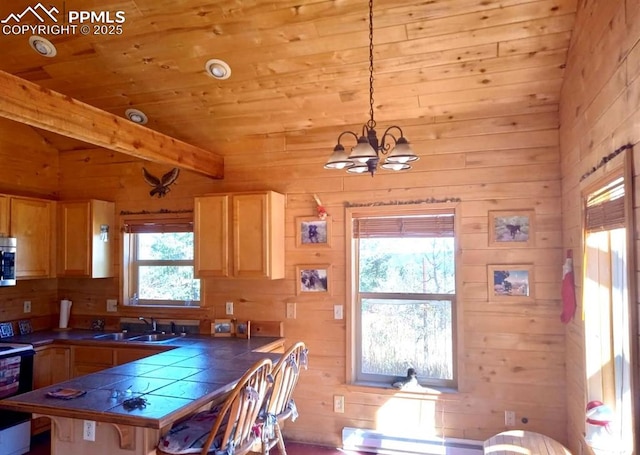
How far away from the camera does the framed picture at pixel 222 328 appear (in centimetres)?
391

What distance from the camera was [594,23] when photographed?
2.24m

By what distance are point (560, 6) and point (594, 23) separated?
32 cm

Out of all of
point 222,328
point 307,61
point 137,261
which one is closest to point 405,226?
point 307,61

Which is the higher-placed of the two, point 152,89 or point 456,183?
point 152,89

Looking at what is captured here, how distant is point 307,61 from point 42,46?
185 cm

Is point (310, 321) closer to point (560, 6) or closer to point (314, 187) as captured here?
point (314, 187)

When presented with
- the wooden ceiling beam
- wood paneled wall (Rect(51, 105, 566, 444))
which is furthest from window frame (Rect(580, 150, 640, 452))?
the wooden ceiling beam

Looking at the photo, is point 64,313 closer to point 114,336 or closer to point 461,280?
point 114,336

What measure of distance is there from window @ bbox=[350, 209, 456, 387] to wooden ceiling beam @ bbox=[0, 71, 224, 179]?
1484 mm

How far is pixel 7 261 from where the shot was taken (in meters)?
3.75

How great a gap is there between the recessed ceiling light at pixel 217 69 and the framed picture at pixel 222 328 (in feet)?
6.62

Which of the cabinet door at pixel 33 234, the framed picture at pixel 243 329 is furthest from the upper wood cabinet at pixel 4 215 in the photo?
the framed picture at pixel 243 329

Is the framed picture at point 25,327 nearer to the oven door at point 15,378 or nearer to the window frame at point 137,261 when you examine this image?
the oven door at point 15,378

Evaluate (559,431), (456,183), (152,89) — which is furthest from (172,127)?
(559,431)
